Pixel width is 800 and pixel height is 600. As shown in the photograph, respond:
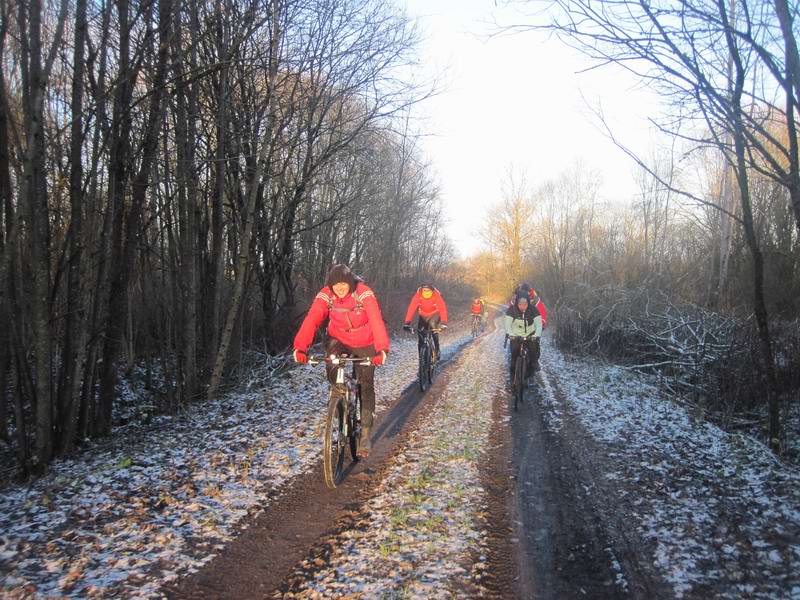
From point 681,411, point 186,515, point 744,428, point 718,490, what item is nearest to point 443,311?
point 681,411

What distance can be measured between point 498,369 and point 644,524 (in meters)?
8.34

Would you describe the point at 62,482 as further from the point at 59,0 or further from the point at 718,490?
the point at 718,490

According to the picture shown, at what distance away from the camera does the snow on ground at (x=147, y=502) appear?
125 inches

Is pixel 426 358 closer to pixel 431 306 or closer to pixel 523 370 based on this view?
pixel 431 306

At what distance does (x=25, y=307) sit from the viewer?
6.76 meters

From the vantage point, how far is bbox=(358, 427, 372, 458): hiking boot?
541 centimetres

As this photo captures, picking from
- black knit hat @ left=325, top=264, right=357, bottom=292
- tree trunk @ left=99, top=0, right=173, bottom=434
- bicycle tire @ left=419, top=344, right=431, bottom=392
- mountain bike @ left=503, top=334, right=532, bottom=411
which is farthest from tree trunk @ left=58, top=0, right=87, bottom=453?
mountain bike @ left=503, top=334, right=532, bottom=411

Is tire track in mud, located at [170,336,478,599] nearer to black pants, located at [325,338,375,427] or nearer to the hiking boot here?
the hiking boot

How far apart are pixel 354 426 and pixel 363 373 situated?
0.57m

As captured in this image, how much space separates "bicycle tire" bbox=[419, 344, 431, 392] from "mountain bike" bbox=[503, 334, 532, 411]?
173 cm

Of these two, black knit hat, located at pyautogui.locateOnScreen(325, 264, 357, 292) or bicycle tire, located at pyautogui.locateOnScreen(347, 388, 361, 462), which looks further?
bicycle tire, located at pyautogui.locateOnScreen(347, 388, 361, 462)

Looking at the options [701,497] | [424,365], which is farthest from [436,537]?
[424,365]

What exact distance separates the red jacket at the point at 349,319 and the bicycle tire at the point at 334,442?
23.4 inches

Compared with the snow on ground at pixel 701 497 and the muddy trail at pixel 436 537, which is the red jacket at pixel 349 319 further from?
the snow on ground at pixel 701 497
